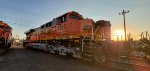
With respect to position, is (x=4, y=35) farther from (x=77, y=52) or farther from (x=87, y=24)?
(x=77, y=52)

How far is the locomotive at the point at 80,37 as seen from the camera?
33.3 feet

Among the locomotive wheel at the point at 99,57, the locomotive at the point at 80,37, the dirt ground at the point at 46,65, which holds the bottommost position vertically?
the dirt ground at the point at 46,65

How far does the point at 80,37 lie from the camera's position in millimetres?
10891

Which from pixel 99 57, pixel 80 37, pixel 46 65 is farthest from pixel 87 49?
pixel 46 65

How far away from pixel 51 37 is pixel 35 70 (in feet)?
25.2

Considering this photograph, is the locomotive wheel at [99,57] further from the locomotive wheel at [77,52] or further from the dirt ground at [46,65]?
the locomotive wheel at [77,52]

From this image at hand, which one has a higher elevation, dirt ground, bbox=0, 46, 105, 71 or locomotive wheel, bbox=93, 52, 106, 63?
locomotive wheel, bbox=93, 52, 106, 63

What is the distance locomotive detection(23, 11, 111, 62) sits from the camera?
1014 cm

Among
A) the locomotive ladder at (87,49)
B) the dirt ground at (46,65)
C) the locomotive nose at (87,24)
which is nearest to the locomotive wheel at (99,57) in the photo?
the locomotive ladder at (87,49)

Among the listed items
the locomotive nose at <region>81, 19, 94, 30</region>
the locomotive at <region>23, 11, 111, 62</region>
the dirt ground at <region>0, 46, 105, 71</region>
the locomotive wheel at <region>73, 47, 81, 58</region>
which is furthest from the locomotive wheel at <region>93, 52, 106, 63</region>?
the locomotive nose at <region>81, 19, 94, 30</region>

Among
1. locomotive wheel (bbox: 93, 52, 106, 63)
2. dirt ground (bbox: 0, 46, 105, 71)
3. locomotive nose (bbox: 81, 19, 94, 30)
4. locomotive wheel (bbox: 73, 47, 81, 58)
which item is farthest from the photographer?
locomotive nose (bbox: 81, 19, 94, 30)

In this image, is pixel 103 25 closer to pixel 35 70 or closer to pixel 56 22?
pixel 56 22

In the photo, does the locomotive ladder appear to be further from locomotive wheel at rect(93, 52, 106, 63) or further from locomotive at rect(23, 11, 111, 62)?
locomotive wheel at rect(93, 52, 106, 63)

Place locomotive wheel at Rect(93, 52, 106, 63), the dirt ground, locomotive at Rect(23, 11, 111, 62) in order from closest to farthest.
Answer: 1. the dirt ground
2. locomotive wheel at Rect(93, 52, 106, 63)
3. locomotive at Rect(23, 11, 111, 62)
